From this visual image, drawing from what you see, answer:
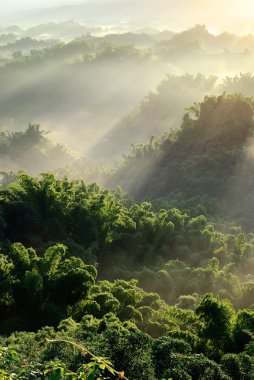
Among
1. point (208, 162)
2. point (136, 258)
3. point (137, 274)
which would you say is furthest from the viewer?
point (208, 162)

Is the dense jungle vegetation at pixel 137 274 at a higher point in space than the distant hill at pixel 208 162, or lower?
lower

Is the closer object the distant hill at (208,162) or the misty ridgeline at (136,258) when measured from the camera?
the misty ridgeline at (136,258)

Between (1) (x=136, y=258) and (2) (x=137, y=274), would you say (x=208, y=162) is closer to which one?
(1) (x=136, y=258)

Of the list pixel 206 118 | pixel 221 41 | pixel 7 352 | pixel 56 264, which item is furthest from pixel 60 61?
pixel 7 352

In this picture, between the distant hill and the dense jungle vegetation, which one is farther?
the distant hill

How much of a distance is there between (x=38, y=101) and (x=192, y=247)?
58.3m

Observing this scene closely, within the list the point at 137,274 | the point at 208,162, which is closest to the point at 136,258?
the point at 137,274

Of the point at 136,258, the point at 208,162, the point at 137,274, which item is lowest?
the point at 137,274

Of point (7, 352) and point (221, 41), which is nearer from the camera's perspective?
point (7, 352)

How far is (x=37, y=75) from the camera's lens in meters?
79.2

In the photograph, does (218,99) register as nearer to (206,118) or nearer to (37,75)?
→ (206,118)

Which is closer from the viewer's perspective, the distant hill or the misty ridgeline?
the misty ridgeline

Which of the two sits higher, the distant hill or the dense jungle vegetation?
the distant hill

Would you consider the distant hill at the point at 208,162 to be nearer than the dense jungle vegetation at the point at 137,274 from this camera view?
No
